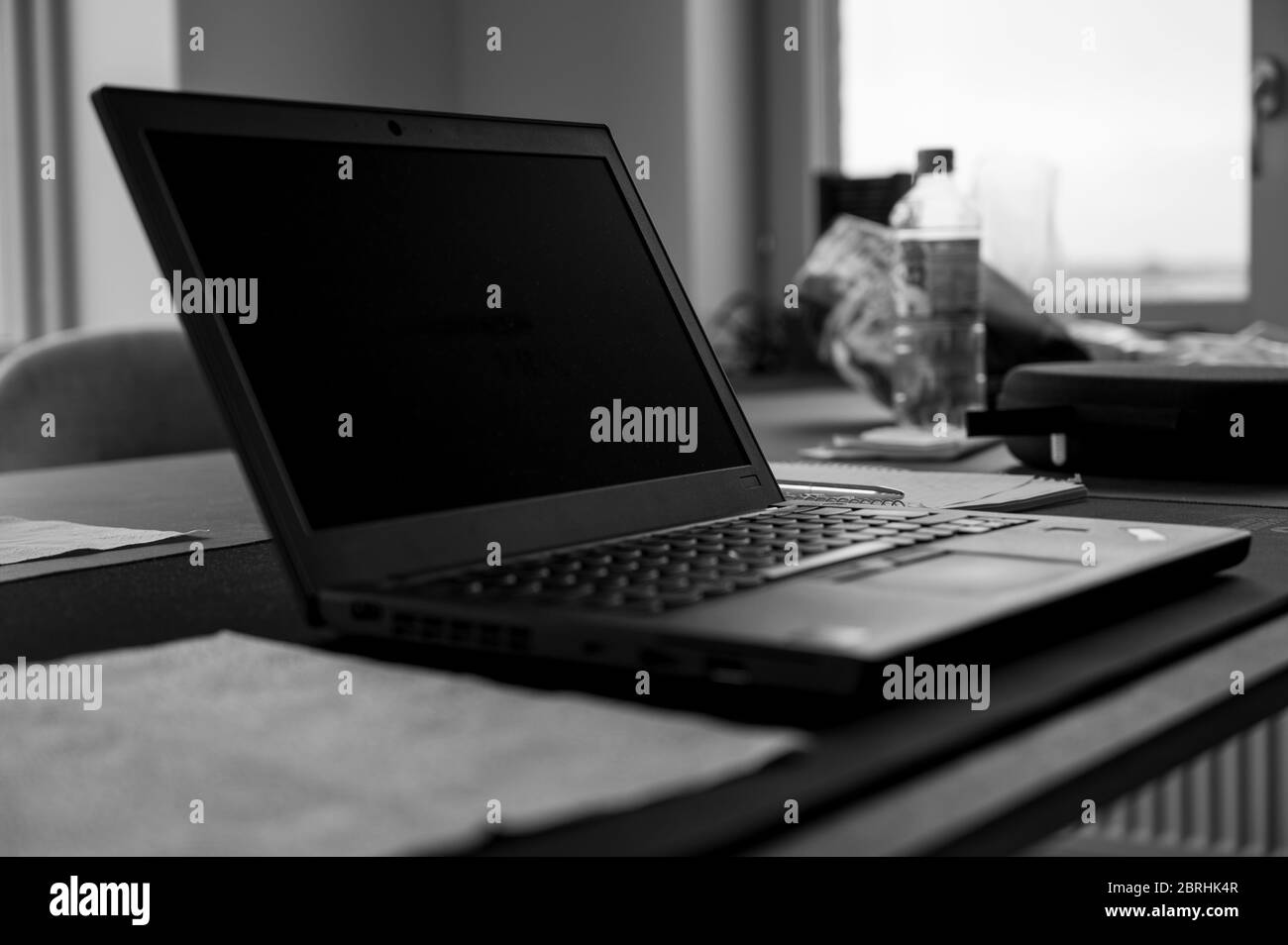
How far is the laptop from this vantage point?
49 cm

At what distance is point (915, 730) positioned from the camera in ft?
1.36

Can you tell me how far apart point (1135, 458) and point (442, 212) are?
549 mm

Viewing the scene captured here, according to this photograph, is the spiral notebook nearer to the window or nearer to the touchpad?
the touchpad

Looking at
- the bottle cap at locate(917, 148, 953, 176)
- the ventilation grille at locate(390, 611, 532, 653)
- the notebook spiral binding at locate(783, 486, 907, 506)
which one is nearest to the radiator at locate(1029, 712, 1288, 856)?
the bottle cap at locate(917, 148, 953, 176)

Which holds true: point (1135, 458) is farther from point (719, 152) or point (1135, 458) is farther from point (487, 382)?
point (719, 152)

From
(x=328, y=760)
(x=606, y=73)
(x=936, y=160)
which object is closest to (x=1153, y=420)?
(x=936, y=160)

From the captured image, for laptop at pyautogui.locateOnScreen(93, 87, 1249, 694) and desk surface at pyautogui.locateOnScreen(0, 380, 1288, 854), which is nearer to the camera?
desk surface at pyautogui.locateOnScreen(0, 380, 1288, 854)

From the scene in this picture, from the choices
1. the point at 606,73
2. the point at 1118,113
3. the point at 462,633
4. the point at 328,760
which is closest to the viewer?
the point at 328,760

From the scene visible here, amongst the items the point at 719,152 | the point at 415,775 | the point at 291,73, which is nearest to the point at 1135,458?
the point at 415,775

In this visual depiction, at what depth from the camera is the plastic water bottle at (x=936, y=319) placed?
1.32 m

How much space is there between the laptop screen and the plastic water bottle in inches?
24.1

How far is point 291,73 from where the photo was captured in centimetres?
310

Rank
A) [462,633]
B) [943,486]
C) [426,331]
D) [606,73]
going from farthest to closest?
[606,73], [943,486], [426,331], [462,633]

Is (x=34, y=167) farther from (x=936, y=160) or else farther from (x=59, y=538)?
(x=59, y=538)
